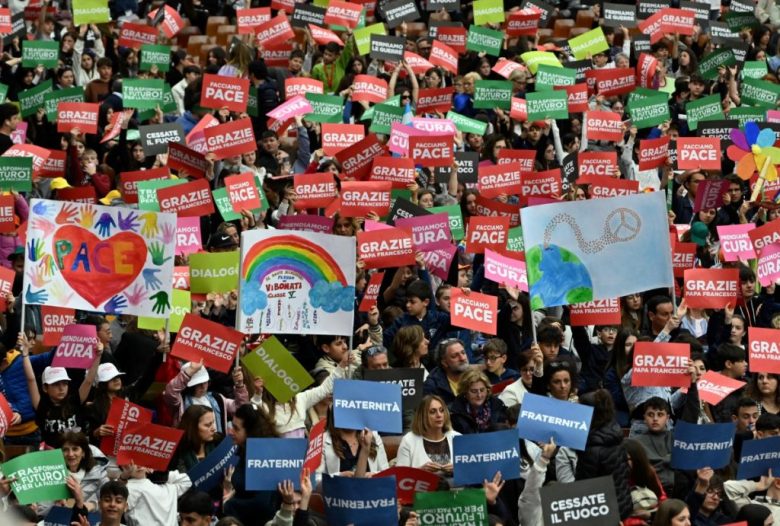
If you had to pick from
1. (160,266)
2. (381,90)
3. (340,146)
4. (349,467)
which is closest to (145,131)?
(340,146)

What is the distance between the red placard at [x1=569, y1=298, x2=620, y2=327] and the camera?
13.8m

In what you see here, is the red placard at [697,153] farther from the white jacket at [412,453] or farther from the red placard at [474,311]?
the white jacket at [412,453]

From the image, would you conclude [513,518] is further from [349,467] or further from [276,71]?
[276,71]

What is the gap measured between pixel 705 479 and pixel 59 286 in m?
4.54

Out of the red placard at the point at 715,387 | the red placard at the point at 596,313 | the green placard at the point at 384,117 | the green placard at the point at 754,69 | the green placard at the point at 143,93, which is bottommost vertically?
the green placard at the point at 754,69

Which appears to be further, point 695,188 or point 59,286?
point 695,188

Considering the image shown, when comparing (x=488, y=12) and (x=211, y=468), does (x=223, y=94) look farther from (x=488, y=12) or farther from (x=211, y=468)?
(x=211, y=468)

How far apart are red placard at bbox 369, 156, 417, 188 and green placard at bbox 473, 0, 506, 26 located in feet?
18.0

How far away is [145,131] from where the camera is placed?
674 inches

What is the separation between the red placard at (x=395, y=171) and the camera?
1602cm

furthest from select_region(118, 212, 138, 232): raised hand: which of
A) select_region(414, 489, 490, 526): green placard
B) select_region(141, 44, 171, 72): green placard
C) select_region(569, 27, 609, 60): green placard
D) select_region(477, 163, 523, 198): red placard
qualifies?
select_region(569, 27, 609, 60): green placard

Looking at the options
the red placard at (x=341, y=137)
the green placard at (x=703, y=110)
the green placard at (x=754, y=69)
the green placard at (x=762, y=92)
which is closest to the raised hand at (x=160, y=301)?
the red placard at (x=341, y=137)

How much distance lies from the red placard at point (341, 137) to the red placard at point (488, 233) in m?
2.74

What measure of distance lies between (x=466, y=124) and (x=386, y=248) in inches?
174
